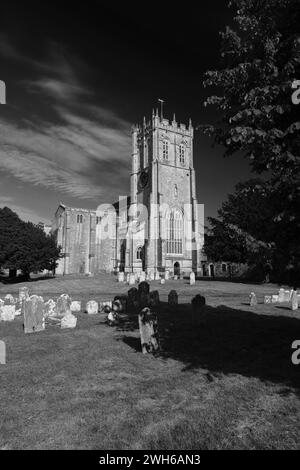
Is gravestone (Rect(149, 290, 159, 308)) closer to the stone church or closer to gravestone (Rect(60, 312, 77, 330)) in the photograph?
gravestone (Rect(60, 312, 77, 330))

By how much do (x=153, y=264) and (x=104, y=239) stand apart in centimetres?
1542

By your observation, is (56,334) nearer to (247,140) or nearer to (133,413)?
(133,413)

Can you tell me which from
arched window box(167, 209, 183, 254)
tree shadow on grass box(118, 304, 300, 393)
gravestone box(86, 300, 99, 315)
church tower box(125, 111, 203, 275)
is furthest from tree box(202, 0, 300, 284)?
arched window box(167, 209, 183, 254)

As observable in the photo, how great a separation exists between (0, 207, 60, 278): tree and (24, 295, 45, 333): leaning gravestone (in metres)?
27.0

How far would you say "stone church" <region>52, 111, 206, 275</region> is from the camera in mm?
52969

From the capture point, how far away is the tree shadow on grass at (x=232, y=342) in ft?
24.5

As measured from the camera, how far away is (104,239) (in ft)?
204

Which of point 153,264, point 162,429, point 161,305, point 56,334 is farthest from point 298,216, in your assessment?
point 153,264

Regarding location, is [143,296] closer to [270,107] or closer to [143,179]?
[270,107]

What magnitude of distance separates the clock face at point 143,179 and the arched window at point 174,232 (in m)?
7.78

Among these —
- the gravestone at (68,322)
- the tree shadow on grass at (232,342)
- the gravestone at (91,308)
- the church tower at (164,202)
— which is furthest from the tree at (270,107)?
the church tower at (164,202)
